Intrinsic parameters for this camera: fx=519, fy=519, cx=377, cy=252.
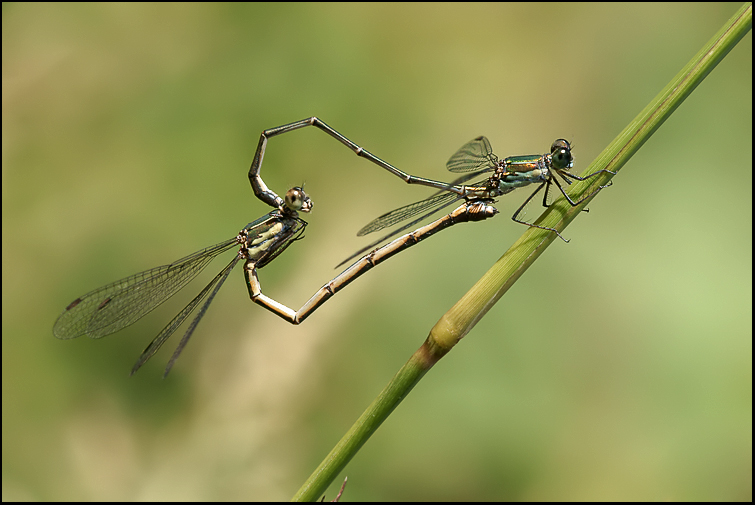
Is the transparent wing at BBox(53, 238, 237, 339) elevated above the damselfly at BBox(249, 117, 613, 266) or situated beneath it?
situated beneath

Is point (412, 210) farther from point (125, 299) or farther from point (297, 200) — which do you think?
point (125, 299)

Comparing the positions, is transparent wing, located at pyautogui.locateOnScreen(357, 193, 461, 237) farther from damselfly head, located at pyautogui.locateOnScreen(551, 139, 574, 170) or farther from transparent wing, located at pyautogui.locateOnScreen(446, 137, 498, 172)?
damselfly head, located at pyautogui.locateOnScreen(551, 139, 574, 170)

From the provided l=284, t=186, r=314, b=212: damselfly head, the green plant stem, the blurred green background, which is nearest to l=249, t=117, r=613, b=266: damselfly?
l=284, t=186, r=314, b=212: damselfly head

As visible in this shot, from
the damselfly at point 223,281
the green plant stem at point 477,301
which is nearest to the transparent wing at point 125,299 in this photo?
the damselfly at point 223,281

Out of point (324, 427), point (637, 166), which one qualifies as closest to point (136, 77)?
point (324, 427)

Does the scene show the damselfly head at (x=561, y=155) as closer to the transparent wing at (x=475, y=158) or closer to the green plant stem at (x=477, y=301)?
the transparent wing at (x=475, y=158)
